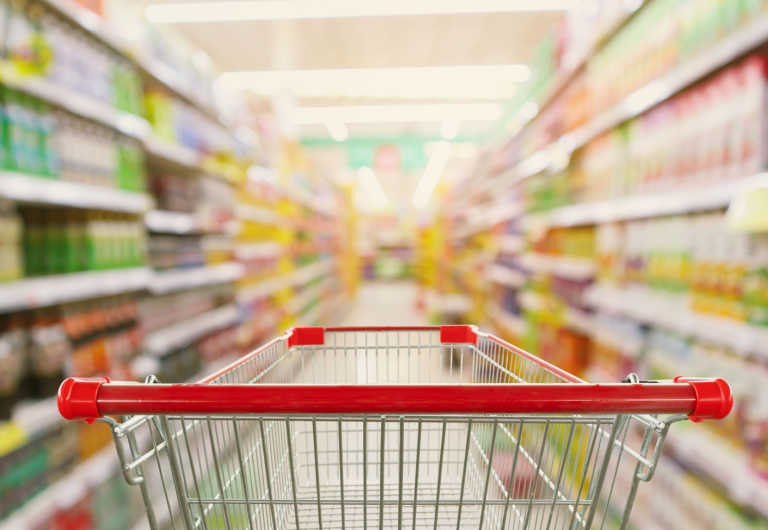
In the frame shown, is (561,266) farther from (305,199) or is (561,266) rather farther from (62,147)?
(305,199)

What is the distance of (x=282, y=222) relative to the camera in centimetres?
505

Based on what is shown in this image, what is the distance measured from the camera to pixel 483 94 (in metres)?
8.09

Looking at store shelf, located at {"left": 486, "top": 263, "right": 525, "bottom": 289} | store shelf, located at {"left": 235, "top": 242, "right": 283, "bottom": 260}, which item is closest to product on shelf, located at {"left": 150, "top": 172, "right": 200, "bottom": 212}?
store shelf, located at {"left": 235, "top": 242, "right": 283, "bottom": 260}

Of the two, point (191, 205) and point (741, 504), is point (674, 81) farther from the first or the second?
point (191, 205)

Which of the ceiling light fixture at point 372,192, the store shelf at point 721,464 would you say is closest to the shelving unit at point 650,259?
the store shelf at point 721,464

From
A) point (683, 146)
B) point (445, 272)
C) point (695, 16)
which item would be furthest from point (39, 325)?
point (445, 272)

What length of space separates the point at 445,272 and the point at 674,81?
274 inches

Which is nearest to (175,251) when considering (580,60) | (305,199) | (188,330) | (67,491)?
(188,330)

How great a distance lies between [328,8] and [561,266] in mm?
3847

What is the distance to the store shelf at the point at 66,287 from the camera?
4.68 feet

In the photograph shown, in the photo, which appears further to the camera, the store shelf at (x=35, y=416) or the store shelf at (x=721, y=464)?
the store shelf at (x=35, y=416)

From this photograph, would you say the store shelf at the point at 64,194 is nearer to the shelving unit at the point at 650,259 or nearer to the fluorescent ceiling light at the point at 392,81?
the shelving unit at the point at 650,259

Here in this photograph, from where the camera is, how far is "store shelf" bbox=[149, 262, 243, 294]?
2383 millimetres

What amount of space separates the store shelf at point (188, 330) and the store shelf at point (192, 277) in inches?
8.4
